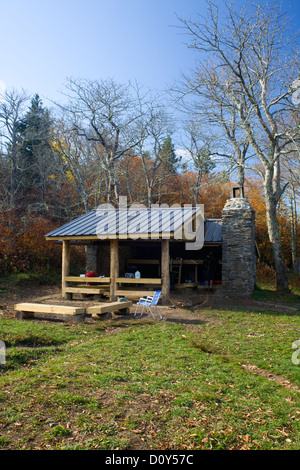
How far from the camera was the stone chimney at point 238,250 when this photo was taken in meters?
12.8

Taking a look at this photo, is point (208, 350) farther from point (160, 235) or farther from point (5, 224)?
point (5, 224)

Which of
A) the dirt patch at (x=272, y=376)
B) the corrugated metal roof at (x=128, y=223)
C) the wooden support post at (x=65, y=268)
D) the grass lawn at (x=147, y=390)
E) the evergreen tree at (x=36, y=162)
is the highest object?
the evergreen tree at (x=36, y=162)

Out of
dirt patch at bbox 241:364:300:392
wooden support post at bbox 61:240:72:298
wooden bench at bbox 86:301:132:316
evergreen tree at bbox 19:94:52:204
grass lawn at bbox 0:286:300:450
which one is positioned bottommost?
dirt patch at bbox 241:364:300:392

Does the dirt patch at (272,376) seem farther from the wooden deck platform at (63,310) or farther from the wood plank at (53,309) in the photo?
the wood plank at (53,309)

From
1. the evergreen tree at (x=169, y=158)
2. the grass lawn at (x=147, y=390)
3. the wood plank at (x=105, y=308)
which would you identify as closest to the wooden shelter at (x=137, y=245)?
the wood plank at (x=105, y=308)

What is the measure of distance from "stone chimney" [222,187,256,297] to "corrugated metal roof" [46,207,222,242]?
1.05 meters

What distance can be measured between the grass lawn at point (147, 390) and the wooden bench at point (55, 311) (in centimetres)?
92

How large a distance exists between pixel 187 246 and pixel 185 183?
12796 millimetres

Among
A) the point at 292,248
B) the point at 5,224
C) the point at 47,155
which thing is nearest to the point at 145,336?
the point at 5,224

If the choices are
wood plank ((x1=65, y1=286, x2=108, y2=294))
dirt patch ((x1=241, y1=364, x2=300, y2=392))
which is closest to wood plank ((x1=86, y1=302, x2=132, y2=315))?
wood plank ((x1=65, y1=286, x2=108, y2=294))

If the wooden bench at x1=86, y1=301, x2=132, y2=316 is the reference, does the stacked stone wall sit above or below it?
above

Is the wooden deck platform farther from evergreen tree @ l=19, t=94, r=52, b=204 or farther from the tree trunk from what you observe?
evergreen tree @ l=19, t=94, r=52, b=204

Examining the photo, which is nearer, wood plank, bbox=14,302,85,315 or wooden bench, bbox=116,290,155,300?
wood plank, bbox=14,302,85,315

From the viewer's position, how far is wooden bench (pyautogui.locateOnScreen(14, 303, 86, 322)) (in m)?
8.35
